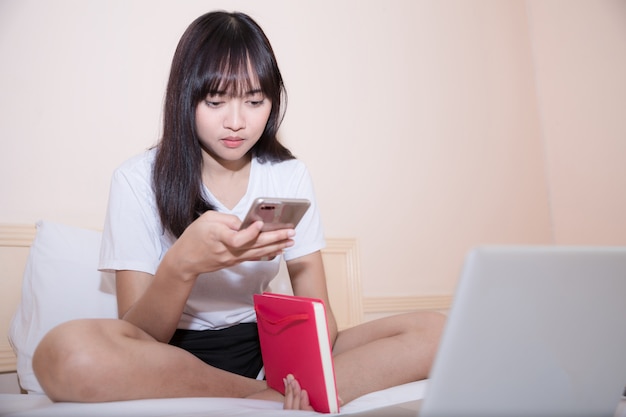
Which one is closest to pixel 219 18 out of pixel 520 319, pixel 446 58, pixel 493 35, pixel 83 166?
pixel 83 166

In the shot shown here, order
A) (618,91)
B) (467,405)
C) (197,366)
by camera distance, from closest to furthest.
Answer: (467,405)
(197,366)
(618,91)

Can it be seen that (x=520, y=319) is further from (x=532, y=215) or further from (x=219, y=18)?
(x=532, y=215)

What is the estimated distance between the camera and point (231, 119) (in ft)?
3.53

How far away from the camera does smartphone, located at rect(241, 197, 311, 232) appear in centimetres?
77

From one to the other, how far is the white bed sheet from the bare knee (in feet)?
0.08

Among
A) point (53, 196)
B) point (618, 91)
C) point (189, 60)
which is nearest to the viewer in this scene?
point (189, 60)

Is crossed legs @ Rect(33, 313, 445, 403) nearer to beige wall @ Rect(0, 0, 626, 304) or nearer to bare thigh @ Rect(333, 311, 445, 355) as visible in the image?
bare thigh @ Rect(333, 311, 445, 355)

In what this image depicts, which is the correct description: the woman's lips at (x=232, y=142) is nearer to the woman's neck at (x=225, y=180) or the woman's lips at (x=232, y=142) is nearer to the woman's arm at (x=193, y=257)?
the woman's neck at (x=225, y=180)

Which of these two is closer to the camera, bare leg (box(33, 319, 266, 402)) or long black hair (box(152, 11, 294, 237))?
bare leg (box(33, 319, 266, 402))

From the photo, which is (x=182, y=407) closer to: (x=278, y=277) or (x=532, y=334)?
(x=532, y=334)

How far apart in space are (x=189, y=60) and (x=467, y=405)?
84 centimetres

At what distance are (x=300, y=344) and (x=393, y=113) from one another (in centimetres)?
150

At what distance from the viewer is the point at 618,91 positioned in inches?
88.2

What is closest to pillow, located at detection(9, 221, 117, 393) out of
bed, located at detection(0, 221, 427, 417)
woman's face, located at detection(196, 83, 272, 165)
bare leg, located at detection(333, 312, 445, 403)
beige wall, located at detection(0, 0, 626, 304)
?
bed, located at detection(0, 221, 427, 417)
